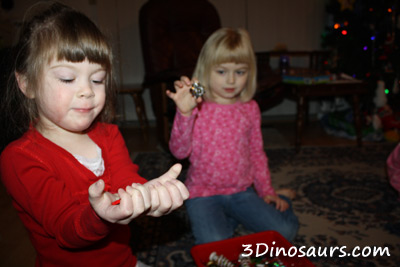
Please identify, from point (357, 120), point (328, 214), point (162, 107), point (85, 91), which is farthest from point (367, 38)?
point (85, 91)

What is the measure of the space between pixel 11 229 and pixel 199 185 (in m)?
0.86

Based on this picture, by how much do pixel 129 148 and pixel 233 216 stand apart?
1571 mm

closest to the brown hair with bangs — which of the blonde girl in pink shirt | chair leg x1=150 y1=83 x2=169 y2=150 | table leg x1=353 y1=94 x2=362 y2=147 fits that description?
the blonde girl in pink shirt

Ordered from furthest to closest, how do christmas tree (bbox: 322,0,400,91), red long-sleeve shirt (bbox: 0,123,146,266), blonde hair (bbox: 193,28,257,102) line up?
christmas tree (bbox: 322,0,400,91)
blonde hair (bbox: 193,28,257,102)
red long-sleeve shirt (bbox: 0,123,146,266)

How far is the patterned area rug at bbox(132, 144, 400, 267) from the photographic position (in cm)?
122

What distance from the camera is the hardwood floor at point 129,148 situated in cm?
125

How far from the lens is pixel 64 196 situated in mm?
665

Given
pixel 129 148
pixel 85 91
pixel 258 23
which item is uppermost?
pixel 258 23

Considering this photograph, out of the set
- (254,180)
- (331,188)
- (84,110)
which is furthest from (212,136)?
(331,188)

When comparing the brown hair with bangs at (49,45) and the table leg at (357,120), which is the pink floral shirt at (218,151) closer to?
the brown hair with bangs at (49,45)

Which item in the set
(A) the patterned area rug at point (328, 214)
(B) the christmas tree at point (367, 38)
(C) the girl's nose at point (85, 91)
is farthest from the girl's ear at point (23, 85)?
(B) the christmas tree at point (367, 38)

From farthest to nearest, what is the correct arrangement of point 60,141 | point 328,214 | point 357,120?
point 357,120
point 328,214
point 60,141

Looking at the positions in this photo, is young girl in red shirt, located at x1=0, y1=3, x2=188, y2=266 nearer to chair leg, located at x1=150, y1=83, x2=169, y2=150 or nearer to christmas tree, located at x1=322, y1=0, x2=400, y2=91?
chair leg, located at x1=150, y1=83, x2=169, y2=150

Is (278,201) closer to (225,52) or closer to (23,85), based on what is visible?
(225,52)
